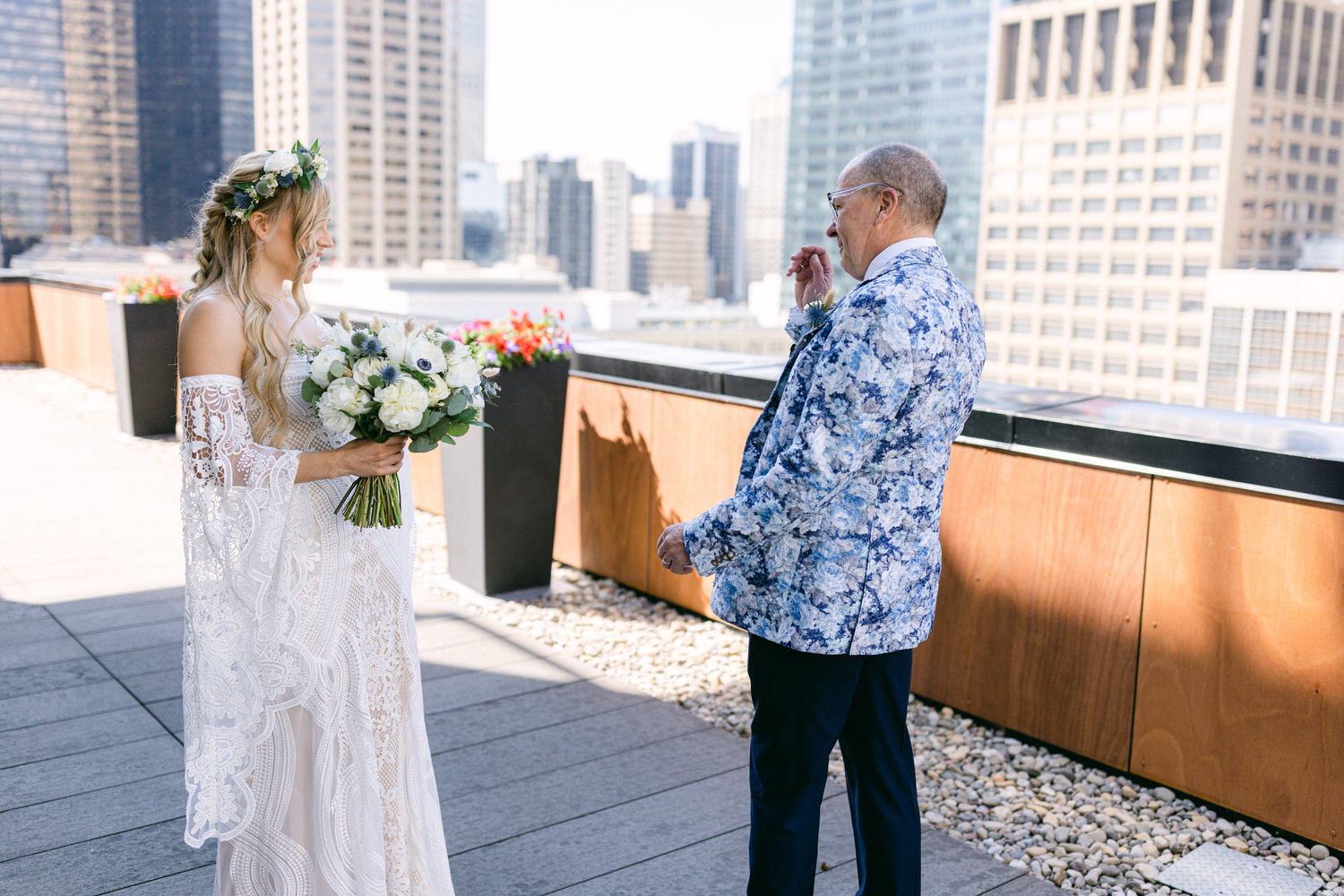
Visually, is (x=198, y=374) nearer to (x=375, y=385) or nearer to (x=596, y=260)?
(x=375, y=385)

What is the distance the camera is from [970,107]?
15875cm

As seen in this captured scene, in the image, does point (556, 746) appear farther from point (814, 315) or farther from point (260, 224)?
point (260, 224)

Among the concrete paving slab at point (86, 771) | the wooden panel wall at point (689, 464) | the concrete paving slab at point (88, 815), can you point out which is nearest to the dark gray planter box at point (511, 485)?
the wooden panel wall at point (689, 464)

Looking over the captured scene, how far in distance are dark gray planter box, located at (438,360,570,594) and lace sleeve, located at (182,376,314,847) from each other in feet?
9.51

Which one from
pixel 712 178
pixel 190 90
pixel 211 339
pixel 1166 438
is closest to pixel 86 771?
pixel 211 339

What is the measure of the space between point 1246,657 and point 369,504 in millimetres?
2569

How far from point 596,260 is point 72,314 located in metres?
168

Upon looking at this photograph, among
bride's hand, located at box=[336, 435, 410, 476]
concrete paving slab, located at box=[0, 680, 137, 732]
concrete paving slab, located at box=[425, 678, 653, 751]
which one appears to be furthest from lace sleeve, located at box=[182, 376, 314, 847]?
concrete paving slab, located at box=[0, 680, 137, 732]

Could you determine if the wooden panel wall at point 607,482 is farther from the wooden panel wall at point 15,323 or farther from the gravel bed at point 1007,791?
the wooden panel wall at point 15,323

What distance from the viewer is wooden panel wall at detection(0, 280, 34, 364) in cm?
1303

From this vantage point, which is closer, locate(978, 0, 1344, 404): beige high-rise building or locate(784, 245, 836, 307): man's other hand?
locate(784, 245, 836, 307): man's other hand

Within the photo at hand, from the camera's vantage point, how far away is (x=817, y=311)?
2342 mm

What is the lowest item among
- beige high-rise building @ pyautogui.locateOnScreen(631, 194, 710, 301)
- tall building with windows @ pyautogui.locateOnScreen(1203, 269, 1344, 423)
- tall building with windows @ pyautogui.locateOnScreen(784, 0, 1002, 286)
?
tall building with windows @ pyautogui.locateOnScreen(1203, 269, 1344, 423)

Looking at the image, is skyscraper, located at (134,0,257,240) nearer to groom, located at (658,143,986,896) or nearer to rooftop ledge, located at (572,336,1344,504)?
rooftop ledge, located at (572,336,1344,504)
